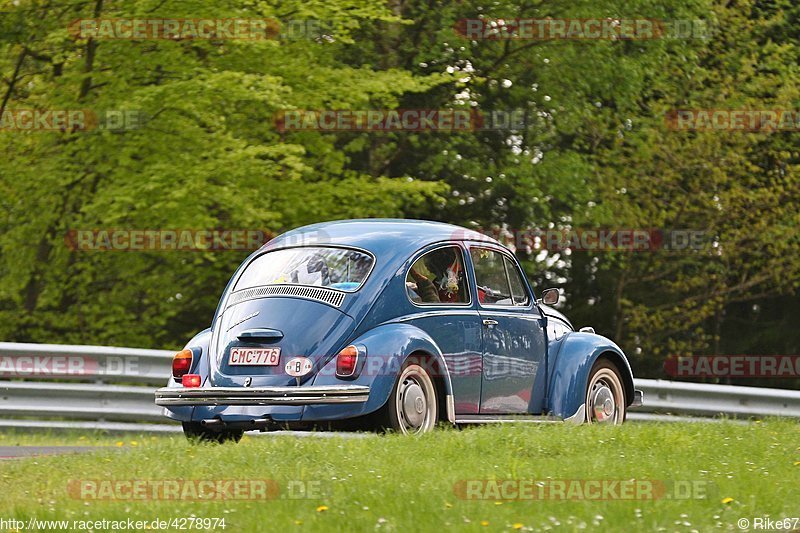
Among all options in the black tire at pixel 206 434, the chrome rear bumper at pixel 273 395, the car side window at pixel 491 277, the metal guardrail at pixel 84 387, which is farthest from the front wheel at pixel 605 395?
the metal guardrail at pixel 84 387

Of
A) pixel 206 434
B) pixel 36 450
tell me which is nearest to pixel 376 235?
pixel 206 434

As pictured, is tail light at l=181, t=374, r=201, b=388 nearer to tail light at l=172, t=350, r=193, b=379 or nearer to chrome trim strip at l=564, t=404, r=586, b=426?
tail light at l=172, t=350, r=193, b=379

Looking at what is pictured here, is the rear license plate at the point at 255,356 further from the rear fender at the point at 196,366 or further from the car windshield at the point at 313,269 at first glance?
the car windshield at the point at 313,269

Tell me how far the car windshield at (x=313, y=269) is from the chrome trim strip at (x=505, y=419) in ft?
4.65

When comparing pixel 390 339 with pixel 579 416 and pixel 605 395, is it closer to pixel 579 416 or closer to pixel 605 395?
pixel 579 416

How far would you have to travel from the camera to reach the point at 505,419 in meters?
11.1

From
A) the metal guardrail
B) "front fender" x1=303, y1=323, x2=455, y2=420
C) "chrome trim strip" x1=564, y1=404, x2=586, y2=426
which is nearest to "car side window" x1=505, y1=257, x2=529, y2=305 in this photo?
"chrome trim strip" x1=564, y1=404, x2=586, y2=426

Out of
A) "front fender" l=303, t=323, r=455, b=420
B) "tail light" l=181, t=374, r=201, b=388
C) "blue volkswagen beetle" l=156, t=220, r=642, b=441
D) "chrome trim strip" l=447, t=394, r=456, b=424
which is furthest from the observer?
"chrome trim strip" l=447, t=394, r=456, b=424

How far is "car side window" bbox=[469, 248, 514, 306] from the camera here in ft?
37.0

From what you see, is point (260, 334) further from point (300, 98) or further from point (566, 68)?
point (566, 68)

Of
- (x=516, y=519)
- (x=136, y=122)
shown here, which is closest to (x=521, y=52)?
(x=136, y=122)

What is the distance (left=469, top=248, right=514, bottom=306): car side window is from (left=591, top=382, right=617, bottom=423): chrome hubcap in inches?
47.7

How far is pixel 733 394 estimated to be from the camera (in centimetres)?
1600

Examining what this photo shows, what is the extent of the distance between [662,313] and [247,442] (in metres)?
20.7
